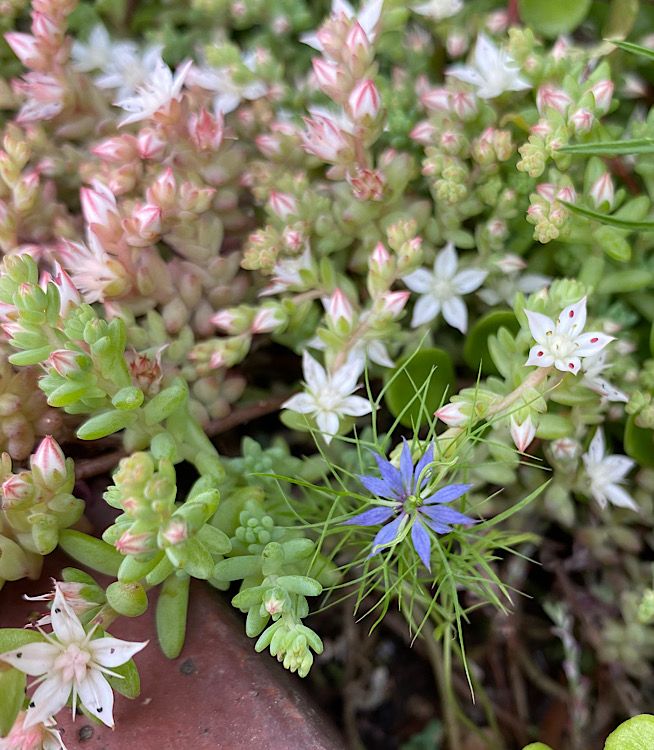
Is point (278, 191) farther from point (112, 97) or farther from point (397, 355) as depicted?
point (112, 97)

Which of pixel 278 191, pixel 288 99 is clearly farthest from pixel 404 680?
pixel 288 99

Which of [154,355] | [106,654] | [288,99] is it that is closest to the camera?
[106,654]

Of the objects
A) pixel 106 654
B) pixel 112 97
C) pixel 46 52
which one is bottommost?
pixel 106 654

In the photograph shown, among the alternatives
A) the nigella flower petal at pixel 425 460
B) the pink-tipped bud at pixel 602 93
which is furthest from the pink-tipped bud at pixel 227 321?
the pink-tipped bud at pixel 602 93

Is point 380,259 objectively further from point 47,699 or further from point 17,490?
point 47,699

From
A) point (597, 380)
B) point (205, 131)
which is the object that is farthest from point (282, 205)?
point (597, 380)

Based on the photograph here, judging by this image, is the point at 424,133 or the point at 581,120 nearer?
the point at 581,120
